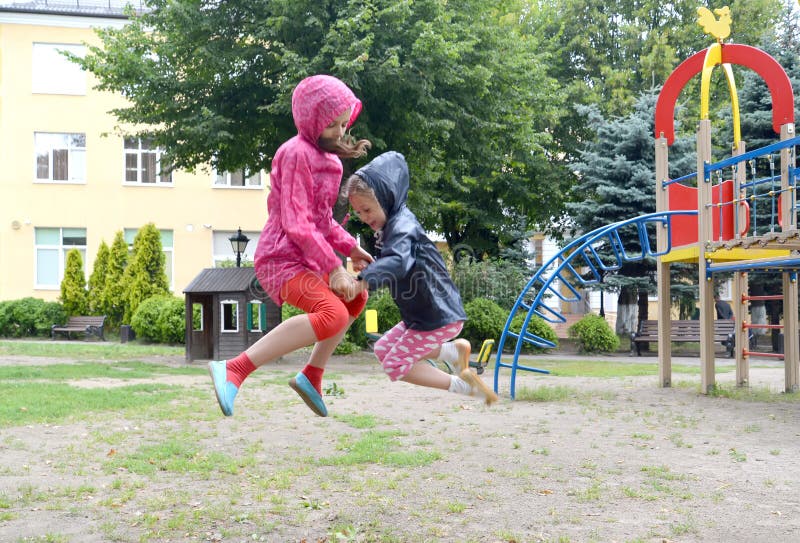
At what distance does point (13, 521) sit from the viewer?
6727 mm

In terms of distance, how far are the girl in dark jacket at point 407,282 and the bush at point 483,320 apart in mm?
18633

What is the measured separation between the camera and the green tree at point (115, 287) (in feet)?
106

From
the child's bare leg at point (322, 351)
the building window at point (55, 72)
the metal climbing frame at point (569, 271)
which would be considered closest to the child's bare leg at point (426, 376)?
the child's bare leg at point (322, 351)

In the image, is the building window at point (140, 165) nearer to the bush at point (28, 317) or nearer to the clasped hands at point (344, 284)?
the bush at point (28, 317)

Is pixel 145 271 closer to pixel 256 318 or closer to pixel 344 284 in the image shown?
pixel 256 318

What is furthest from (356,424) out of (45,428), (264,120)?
(264,120)

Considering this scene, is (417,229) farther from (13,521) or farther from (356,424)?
(356,424)

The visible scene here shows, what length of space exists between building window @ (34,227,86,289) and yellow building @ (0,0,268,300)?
4 cm

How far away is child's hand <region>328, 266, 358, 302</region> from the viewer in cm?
370

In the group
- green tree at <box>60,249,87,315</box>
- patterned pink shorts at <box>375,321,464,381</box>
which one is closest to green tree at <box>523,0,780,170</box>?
green tree at <box>60,249,87,315</box>

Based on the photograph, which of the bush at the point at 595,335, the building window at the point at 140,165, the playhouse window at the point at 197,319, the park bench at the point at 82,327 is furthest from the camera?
the building window at the point at 140,165

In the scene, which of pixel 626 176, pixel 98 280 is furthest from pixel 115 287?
pixel 626 176

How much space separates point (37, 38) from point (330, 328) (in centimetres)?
3528

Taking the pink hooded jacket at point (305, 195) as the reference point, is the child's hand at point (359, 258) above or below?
below
